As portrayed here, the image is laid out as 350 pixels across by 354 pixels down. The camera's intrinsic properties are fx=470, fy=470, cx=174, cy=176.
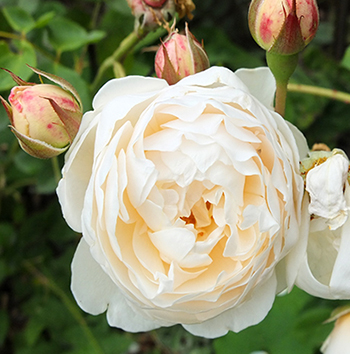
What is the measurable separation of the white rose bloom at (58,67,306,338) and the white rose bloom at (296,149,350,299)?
0.06 ft

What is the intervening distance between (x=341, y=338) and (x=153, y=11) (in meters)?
0.56

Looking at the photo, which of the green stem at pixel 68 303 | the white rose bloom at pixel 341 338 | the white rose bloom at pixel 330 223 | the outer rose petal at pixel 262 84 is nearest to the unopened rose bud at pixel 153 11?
the outer rose petal at pixel 262 84

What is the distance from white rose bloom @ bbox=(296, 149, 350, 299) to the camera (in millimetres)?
503

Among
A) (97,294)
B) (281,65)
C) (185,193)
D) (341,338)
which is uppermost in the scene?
(281,65)

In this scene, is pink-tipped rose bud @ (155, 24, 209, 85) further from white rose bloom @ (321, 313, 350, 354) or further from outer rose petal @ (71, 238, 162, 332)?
white rose bloom @ (321, 313, 350, 354)

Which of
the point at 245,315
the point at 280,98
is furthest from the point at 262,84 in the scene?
the point at 245,315

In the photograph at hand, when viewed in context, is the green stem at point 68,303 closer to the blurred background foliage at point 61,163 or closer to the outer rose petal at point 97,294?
the blurred background foliage at point 61,163

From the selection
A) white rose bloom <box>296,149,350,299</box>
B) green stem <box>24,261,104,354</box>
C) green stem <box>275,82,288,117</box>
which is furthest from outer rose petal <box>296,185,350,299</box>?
green stem <box>24,261,104,354</box>

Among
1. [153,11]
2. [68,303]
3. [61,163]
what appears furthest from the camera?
[68,303]

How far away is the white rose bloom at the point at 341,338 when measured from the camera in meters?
0.70

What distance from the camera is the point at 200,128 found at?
50cm

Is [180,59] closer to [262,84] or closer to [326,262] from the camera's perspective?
[262,84]

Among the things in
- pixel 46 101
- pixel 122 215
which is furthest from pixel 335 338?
pixel 46 101

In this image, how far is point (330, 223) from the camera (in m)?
0.52
